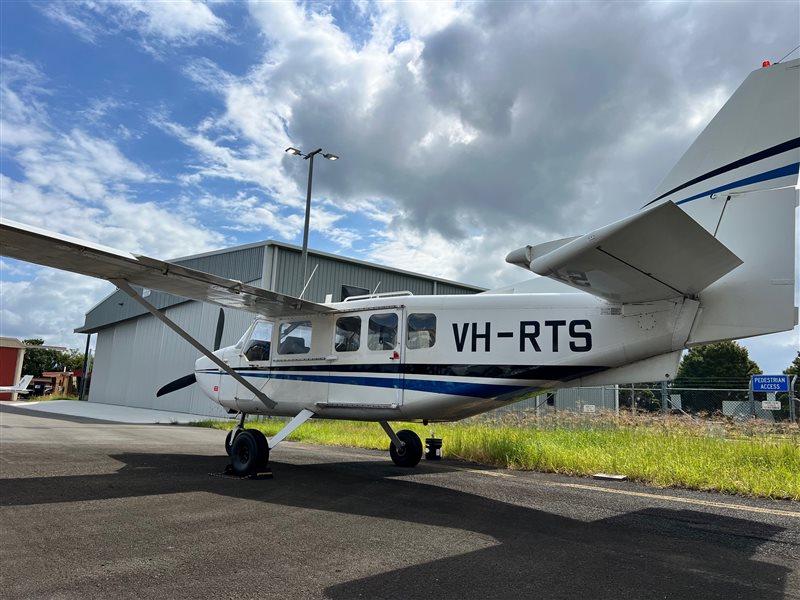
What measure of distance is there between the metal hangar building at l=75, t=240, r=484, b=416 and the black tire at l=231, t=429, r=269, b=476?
9695 millimetres

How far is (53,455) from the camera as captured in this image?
10.2 m

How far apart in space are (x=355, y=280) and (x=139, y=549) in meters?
22.6

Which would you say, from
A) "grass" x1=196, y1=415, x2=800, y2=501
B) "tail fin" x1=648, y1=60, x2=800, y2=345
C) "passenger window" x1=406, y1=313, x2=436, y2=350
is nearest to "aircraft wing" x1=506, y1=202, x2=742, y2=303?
"tail fin" x1=648, y1=60, x2=800, y2=345

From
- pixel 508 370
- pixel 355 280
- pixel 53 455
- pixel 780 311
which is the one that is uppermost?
pixel 355 280

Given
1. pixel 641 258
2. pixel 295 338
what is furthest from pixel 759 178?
pixel 295 338

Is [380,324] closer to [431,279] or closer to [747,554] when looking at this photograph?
[747,554]

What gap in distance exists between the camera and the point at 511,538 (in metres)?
5.25

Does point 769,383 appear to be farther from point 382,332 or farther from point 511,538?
point 511,538

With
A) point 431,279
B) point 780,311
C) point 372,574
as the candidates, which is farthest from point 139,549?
point 431,279

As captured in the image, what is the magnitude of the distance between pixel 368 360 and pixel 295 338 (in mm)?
1849

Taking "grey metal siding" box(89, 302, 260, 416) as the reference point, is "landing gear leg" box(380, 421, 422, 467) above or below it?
below

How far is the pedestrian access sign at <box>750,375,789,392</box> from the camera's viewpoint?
1572 cm

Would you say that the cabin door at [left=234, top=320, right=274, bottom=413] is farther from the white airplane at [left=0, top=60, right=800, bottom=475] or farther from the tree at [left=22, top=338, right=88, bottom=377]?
the tree at [left=22, top=338, right=88, bottom=377]

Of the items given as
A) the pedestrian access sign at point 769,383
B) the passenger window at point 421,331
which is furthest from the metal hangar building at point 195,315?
the pedestrian access sign at point 769,383
